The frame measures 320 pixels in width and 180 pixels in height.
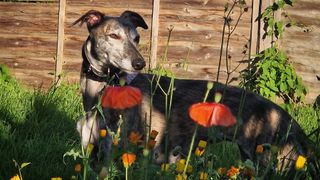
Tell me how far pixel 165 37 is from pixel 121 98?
279 inches

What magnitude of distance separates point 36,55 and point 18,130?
174 inches

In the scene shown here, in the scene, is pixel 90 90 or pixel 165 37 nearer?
pixel 90 90

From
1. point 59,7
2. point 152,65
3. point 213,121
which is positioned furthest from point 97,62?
point 59,7

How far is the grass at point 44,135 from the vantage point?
3.56 m

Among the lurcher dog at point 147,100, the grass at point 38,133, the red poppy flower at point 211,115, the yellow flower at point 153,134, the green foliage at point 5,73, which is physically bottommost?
the green foliage at point 5,73

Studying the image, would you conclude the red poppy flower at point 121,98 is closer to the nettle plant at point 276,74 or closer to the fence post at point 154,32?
the nettle plant at point 276,74

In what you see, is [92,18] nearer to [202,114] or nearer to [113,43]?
[113,43]

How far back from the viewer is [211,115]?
123cm

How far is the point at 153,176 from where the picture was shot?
2.27 metres

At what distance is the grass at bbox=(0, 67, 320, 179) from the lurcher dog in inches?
8.9

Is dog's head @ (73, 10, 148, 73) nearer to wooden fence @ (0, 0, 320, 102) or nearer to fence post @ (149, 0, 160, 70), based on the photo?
wooden fence @ (0, 0, 320, 102)

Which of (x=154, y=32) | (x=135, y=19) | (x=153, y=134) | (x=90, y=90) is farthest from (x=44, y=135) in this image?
(x=154, y=32)

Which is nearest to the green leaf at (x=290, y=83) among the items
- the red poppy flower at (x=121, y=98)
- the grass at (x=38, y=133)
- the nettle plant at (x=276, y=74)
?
the nettle plant at (x=276, y=74)

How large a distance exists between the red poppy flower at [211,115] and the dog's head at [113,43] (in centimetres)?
292
